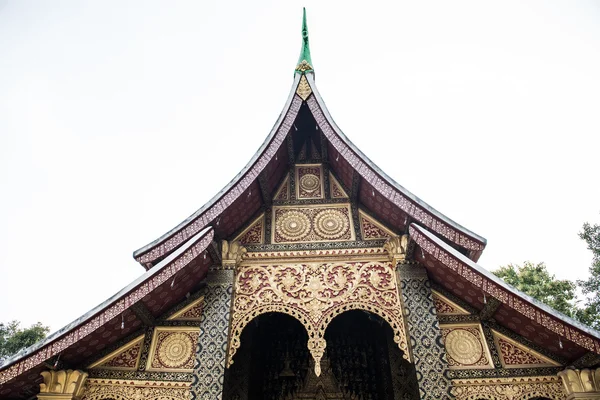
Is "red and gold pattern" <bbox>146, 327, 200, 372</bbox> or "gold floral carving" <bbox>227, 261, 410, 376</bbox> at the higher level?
"gold floral carving" <bbox>227, 261, 410, 376</bbox>

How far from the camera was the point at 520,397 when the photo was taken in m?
4.37

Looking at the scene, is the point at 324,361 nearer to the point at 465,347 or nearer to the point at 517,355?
the point at 465,347

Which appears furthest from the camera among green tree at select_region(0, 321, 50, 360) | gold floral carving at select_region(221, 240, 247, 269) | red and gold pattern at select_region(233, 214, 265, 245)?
green tree at select_region(0, 321, 50, 360)

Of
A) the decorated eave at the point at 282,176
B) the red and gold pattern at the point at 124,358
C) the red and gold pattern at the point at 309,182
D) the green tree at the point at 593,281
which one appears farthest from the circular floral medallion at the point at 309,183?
the green tree at the point at 593,281

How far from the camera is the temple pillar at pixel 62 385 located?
174 inches

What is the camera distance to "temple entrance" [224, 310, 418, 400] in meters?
6.22

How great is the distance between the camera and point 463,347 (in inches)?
186

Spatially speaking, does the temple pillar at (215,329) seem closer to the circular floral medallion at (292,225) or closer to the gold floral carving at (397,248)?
the circular floral medallion at (292,225)

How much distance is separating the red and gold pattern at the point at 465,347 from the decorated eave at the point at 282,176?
96cm

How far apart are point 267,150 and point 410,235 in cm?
235

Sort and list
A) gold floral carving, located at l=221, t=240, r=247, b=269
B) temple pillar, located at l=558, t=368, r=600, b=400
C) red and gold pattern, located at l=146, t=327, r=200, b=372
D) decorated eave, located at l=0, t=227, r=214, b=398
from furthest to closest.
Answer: gold floral carving, located at l=221, t=240, r=247, b=269 < red and gold pattern, located at l=146, t=327, r=200, b=372 < decorated eave, located at l=0, t=227, r=214, b=398 < temple pillar, located at l=558, t=368, r=600, b=400

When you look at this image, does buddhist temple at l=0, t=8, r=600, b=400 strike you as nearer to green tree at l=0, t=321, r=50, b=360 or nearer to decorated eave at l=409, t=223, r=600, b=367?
decorated eave at l=409, t=223, r=600, b=367

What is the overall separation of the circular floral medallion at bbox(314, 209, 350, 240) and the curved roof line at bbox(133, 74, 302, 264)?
4.08ft

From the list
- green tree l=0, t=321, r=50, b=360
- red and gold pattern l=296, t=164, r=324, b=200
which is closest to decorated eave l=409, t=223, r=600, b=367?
red and gold pattern l=296, t=164, r=324, b=200
